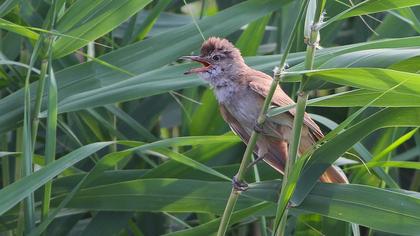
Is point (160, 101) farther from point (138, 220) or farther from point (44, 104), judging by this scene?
point (44, 104)

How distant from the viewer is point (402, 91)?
1705 mm

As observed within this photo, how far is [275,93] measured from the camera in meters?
2.32

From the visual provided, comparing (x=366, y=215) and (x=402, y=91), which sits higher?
(x=402, y=91)

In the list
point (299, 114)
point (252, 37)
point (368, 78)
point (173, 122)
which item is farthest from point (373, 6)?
point (173, 122)

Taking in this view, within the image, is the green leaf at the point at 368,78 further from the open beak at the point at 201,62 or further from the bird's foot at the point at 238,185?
the open beak at the point at 201,62

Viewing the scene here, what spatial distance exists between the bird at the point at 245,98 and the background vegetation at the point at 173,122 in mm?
67

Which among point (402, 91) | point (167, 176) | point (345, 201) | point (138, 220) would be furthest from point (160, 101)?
point (402, 91)

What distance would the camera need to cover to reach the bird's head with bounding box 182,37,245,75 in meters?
2.48

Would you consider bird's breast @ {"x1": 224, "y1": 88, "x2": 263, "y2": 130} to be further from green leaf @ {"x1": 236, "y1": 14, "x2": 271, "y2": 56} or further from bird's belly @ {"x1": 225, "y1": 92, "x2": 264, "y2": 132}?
green leaf @ {"x1": 236, "y1": 14, "x2": 271, "y2": 56}

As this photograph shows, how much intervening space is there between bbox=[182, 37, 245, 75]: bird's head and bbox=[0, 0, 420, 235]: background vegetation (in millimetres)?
57

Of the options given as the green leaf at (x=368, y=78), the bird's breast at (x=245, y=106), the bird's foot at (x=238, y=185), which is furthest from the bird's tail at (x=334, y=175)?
the green leaf at (x=368, y=78)

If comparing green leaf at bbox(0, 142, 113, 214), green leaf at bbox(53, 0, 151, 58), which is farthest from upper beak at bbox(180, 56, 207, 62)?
green leaf at bbox(0, 142, 113, 214)

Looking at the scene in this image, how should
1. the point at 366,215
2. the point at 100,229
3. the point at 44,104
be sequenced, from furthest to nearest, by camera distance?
the point at 100,229 < the point at 44,104 < the point at 366,215

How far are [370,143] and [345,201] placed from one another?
105cm
